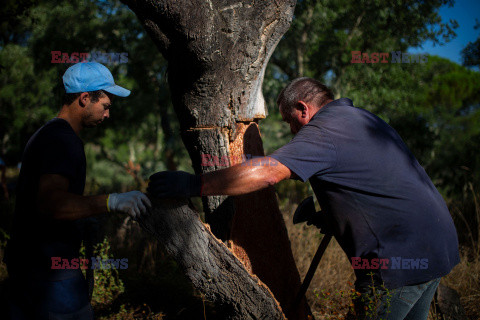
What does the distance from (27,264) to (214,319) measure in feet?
6.42

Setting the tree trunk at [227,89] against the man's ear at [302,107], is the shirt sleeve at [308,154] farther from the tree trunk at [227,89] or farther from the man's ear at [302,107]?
the tree trunk at [227,89]

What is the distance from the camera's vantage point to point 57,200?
68.9 inches

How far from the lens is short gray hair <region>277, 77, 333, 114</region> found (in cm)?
234

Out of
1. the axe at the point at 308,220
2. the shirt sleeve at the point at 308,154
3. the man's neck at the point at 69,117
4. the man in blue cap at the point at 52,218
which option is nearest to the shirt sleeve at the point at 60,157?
the man in blue cap at the point at 52,218

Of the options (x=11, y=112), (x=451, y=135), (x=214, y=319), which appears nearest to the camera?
(x=214, y=319)

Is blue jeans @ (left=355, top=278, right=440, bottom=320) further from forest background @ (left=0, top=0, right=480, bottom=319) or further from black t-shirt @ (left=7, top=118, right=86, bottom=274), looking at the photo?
black t-shirt @ (left=7, top=118, right=86, bottom=274)

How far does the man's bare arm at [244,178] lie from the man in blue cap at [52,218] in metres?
0.41

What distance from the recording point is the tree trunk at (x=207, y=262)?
2.09m

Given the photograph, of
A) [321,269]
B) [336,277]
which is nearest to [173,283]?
[321,269]

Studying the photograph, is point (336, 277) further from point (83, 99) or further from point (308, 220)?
point (83, 99)

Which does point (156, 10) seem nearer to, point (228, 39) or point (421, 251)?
point (228, 39)

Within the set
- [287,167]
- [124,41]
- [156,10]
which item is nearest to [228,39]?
[156,10]

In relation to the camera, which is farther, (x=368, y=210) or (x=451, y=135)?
(x=451, y=135)

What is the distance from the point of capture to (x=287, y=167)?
72.3 inches
